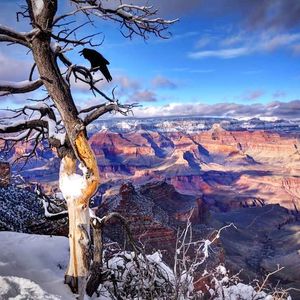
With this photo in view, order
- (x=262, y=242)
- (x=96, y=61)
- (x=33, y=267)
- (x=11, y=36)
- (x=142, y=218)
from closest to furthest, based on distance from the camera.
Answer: (x=11, y=36)
(x=96, y=61)
(x=33, y=267)
(x=142, y=218)
(x=262, y=242)

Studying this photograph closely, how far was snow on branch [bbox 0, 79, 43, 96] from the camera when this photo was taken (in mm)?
5340

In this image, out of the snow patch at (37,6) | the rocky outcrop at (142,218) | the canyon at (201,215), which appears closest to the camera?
the snow patch at (37,6)

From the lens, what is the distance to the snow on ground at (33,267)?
194 inches

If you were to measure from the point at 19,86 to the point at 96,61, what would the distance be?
3.57 feet

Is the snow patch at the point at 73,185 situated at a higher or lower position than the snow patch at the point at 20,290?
higher

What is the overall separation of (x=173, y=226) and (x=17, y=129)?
147 ft

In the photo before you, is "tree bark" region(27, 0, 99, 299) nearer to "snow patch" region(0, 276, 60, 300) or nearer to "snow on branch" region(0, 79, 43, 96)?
"snow on branch" region(0, 79, 43, 96)

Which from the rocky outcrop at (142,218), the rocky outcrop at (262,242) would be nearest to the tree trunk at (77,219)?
the rocky outcrop at (142,218)

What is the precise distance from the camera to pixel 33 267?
6242 mm

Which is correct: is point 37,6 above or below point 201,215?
above

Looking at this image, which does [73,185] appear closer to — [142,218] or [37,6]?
[37,6]

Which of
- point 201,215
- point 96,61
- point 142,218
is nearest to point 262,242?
point 201,215

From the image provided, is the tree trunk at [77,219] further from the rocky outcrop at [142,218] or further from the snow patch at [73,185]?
the rocky outcrop at [142,218]

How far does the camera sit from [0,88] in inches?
209
